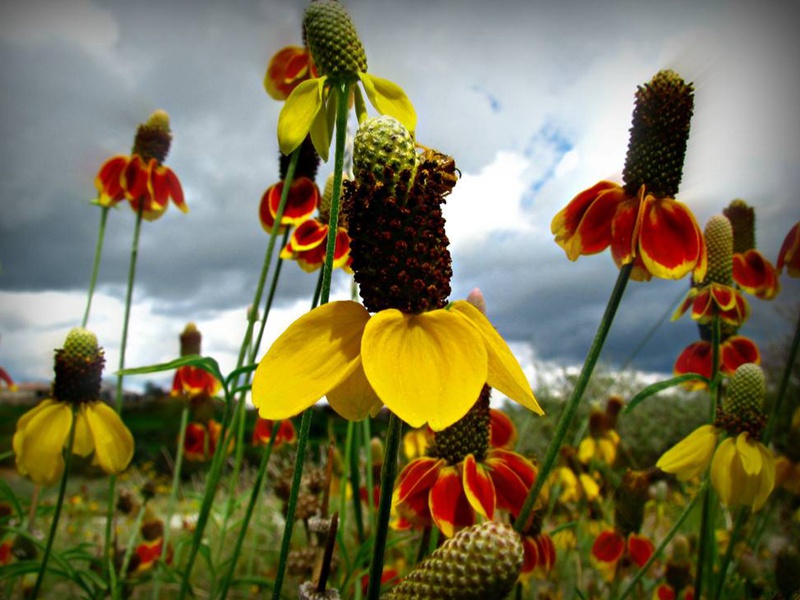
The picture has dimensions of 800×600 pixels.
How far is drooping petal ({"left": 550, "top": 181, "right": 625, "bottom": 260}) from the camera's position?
3.52ft

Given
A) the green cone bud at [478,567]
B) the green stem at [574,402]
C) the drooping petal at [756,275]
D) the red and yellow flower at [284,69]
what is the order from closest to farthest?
the green cone bud at [478,567], the green stem at [574,402], the red and yellow flower at [284,69], the drooping petal at [756,275]

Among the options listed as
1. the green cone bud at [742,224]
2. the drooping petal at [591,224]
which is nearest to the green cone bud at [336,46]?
the drooping petal at [591,224]

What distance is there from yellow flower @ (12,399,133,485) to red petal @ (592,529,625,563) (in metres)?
1.60

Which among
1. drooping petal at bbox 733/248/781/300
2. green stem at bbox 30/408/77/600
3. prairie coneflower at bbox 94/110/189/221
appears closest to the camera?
green stem at bbox 30/408/77/600

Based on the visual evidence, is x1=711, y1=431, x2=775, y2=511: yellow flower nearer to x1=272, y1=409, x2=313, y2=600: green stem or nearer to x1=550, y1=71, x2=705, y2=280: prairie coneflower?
x1=550, y1=71, x2=705, y2=280: prairie coneflower

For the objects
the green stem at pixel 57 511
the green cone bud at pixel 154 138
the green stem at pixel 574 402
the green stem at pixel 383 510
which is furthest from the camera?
the green cone bud at pixel 154 138

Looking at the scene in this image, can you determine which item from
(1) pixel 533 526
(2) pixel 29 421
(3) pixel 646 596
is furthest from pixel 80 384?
(3) pixel 646 596

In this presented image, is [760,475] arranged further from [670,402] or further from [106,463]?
[670,402]

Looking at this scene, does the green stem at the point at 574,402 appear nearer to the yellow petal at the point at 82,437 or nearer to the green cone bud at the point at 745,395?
the green cone bud at the point at 745,395

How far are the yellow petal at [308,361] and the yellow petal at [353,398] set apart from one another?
59 millimetres

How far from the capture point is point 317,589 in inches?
26.5

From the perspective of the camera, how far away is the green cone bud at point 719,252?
5.90ft

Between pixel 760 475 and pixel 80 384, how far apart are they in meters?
1.54

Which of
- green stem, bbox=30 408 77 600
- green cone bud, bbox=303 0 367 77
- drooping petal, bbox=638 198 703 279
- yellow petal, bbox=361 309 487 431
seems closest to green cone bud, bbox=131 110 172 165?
green stem, bbox=30 408 77 600
